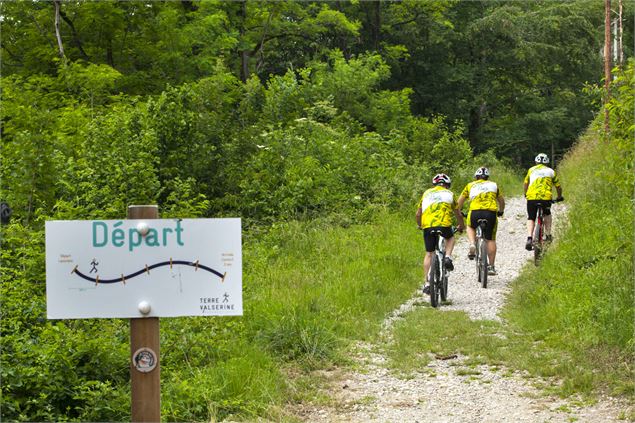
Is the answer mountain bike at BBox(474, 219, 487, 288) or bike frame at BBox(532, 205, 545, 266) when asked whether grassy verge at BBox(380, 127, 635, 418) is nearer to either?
mountain bike at BBox(474, 219, 487, 288)

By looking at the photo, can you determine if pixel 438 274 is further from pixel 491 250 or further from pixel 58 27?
pixel 58 27

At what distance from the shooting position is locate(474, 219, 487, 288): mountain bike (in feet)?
43.3

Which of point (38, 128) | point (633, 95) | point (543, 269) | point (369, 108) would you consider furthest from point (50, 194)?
point (369, 108)

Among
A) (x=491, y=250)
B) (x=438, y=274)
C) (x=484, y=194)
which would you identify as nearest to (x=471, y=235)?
(x=491, y=250)

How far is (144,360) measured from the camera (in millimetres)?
3961

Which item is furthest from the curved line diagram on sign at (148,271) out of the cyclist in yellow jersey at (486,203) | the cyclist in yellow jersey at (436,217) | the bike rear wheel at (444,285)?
the cyclist in yellow jersey at (486,203)

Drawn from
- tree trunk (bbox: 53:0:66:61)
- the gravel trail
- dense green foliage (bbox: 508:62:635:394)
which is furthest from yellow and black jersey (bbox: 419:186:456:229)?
tree trunk (bbox: 53:0:66:61)

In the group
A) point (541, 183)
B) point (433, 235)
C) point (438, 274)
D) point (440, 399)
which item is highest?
point (541, 183)

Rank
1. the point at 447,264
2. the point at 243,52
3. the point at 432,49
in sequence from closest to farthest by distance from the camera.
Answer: the point at 447,264
the point at 243,52
the point at 432,49

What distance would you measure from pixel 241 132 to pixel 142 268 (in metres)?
14.9

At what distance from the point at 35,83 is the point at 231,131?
7458 millimetres

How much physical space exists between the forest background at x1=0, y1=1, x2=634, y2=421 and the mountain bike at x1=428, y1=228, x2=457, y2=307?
0.85 metres

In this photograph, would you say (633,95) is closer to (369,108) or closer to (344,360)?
(344,360)

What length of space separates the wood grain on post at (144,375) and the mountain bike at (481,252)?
9804 mm
